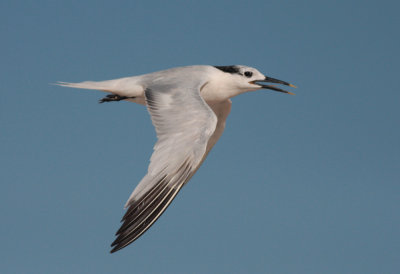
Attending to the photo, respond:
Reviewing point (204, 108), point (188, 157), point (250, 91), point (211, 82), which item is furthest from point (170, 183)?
point (250, 91)

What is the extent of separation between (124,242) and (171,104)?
2.23 meters

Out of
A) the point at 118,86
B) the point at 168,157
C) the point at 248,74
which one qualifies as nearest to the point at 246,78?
the point at 248,74

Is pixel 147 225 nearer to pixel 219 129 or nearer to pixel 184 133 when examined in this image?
pixel 184 133

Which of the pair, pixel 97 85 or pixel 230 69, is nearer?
pixel 97 85

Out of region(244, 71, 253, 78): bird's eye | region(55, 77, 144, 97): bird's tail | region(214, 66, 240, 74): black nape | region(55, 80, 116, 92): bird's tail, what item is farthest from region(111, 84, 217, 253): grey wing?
region(244, 71, 253, 78): bird's eye

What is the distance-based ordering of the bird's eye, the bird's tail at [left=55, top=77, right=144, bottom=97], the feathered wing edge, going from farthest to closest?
the bird's eye → the bird's tail at [left=55, top=77, right=144, bottom=97] → the feathered wing edge

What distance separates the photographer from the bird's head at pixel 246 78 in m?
11.3

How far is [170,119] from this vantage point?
8.68 metres

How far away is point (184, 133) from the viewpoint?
841cm

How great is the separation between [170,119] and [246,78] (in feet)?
10.6

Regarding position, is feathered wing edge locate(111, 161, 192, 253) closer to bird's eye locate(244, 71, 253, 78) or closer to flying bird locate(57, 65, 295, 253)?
flying bird locate(57, 65, 295, 253)

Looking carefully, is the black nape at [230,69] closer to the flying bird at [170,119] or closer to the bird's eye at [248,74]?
the flying bird at [170,119]

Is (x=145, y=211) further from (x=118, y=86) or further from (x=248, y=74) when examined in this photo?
(x=248, y=74)

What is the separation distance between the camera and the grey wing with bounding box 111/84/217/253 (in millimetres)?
7809
